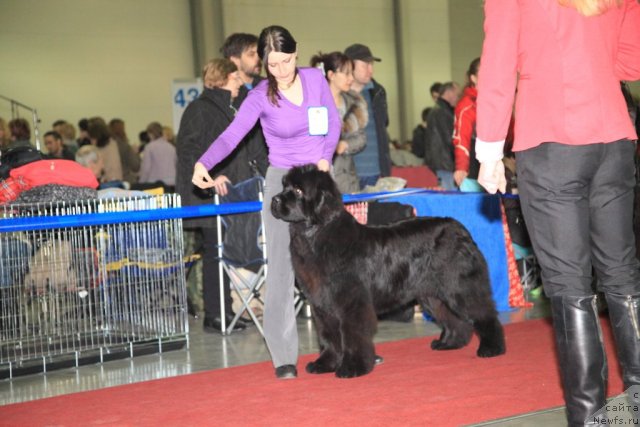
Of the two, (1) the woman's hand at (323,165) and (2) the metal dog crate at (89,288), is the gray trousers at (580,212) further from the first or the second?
(2) the metal dog crate at (89,288)

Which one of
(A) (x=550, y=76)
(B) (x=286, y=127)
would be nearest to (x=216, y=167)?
(B) (x=286, y=127)

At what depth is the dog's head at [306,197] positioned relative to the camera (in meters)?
4.08

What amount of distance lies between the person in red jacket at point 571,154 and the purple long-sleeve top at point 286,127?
1607mm

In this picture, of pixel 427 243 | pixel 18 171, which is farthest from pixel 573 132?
pixel 18 171

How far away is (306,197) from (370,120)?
2.85m

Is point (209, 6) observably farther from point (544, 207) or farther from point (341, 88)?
point (544, 207)

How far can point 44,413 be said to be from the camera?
3.96 meters

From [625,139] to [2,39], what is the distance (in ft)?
43.5

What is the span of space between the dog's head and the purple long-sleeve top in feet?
0.43

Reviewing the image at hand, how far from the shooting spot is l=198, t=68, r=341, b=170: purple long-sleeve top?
13.7 ft

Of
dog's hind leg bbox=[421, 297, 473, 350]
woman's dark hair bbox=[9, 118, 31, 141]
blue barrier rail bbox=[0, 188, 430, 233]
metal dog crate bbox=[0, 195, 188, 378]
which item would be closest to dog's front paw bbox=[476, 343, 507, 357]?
dog's hind leg bbox=[421, 297, 473, 350]

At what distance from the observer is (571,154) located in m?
2.60

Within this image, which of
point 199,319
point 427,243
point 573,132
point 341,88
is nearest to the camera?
point 573,132

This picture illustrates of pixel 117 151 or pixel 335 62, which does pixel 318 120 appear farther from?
pixel 117 151
